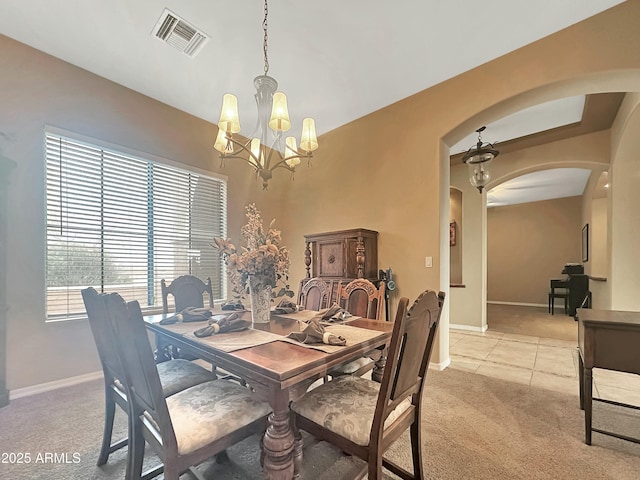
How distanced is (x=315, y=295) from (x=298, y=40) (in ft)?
7.65

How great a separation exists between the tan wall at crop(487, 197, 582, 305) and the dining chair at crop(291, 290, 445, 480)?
8241mm

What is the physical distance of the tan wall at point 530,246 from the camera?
24.0 feet

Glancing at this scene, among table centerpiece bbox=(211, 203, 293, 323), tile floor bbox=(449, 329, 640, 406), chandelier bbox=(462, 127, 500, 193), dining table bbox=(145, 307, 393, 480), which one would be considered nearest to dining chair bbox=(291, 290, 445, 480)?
dining table bbox=(145, 307, 393, 480)

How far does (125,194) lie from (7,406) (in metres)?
2.08

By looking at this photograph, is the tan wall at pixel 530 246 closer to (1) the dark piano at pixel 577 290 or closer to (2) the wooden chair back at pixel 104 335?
(1) the dark piano at pixel 577 290

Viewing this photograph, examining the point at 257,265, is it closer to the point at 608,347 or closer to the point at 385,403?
the point at 385,403

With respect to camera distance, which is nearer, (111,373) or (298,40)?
(111,373)

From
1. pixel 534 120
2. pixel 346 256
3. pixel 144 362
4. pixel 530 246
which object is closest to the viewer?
pixel 144 362

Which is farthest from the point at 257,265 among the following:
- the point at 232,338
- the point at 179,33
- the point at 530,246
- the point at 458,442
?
the point at 530,246

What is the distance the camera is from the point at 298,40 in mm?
2479

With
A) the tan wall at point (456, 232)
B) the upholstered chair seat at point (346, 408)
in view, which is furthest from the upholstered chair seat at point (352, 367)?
the tan wall at point (456, 232)

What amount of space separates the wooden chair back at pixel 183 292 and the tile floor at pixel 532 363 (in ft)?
9.19

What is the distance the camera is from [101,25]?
2.34 metres

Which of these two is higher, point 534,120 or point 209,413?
point 534,120
